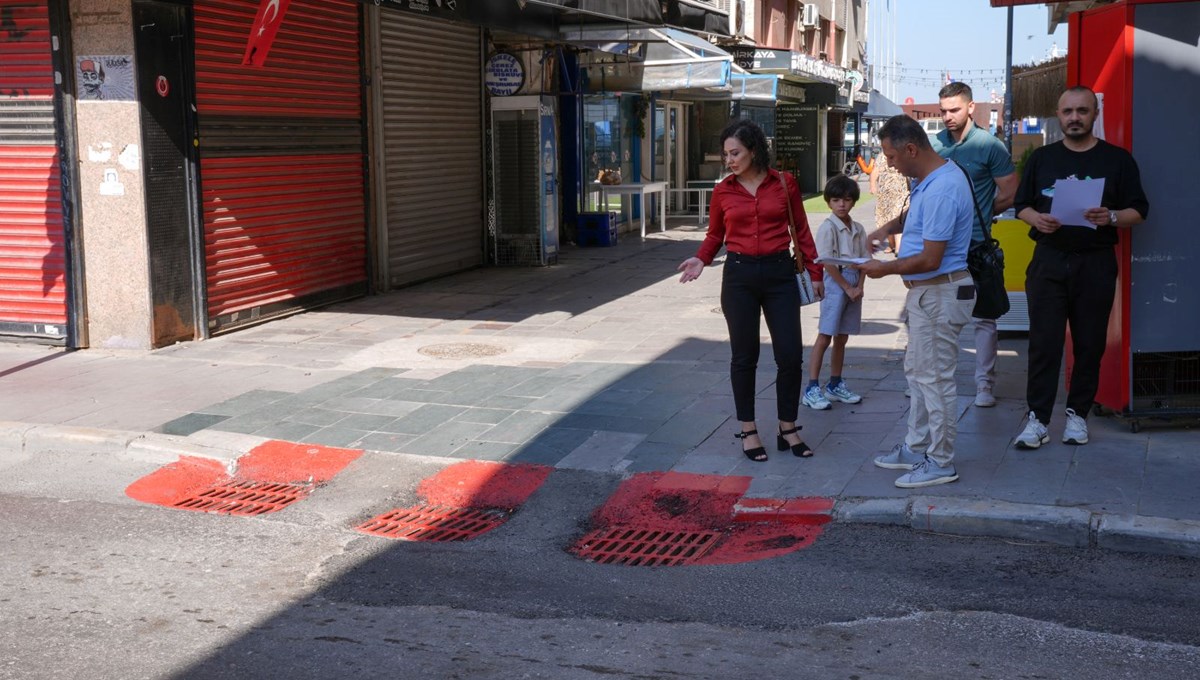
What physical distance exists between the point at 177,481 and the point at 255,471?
44 cm

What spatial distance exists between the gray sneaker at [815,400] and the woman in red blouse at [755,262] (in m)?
1.10

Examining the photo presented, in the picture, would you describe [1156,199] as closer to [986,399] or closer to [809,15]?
[986,399]

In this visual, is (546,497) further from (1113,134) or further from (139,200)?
(139,200)

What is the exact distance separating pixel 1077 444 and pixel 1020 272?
372 cm

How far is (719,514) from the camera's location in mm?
6332

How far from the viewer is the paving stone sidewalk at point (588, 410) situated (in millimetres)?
6113

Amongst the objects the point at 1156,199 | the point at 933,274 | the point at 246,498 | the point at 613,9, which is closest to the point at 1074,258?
the point at 1156,199

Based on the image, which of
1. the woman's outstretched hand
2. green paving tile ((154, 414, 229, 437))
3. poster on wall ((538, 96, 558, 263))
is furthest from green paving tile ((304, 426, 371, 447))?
poster on wall ((538, 96, 558, 263))

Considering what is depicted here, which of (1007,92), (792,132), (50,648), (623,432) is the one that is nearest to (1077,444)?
(623,432)

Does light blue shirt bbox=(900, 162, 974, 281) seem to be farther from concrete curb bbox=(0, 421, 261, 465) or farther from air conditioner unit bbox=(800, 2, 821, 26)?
air conditioner unit bbox=(800, 2, 821, 26)

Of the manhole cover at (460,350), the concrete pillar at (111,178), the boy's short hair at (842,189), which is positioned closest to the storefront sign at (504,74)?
the manhole cover at (460,350)

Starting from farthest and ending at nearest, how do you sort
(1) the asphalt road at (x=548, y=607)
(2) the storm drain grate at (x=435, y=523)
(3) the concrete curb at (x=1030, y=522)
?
(2) the storm drain grate at (x=435, y=523), (3) the concrete curb at (x=1030, y=522), (1) the asphalt road at (x=548, y=607)

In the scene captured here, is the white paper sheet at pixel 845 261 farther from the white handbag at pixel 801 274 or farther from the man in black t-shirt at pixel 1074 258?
the man in black t-shirt at pixel 1074 258

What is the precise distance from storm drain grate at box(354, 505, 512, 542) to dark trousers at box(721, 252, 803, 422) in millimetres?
1557
